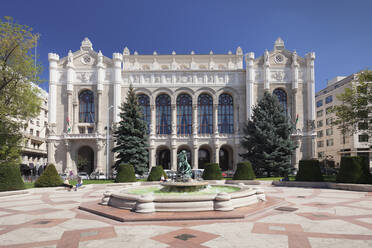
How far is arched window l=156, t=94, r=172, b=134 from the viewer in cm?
4947

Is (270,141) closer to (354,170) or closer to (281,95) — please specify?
(354,170)

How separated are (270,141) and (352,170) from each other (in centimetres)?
1340

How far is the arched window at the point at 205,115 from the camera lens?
163ft

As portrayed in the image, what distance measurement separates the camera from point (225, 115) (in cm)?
4988

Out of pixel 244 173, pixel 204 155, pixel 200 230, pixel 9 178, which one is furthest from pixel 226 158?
pixel 200 230

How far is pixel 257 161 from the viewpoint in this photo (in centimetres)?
3419

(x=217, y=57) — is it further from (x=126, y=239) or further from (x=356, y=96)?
(x=126, y=239)

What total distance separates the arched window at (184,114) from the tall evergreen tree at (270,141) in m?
14.7

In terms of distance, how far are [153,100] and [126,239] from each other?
140 ft

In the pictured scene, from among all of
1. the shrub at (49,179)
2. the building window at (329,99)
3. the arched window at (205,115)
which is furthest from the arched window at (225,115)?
the shrub at (49,179)

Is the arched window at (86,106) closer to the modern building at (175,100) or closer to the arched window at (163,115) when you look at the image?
the modern building at (175,100)

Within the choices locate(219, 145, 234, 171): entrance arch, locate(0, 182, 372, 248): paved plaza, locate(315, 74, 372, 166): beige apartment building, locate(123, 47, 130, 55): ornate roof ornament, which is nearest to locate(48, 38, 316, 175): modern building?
locate(219, 145, 234, 171): entrance arch

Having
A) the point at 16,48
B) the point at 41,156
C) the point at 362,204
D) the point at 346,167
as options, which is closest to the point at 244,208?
the point at 362,204

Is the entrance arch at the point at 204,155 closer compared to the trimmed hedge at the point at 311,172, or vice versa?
Answer: the trimmed hedge at the point at 311,172
